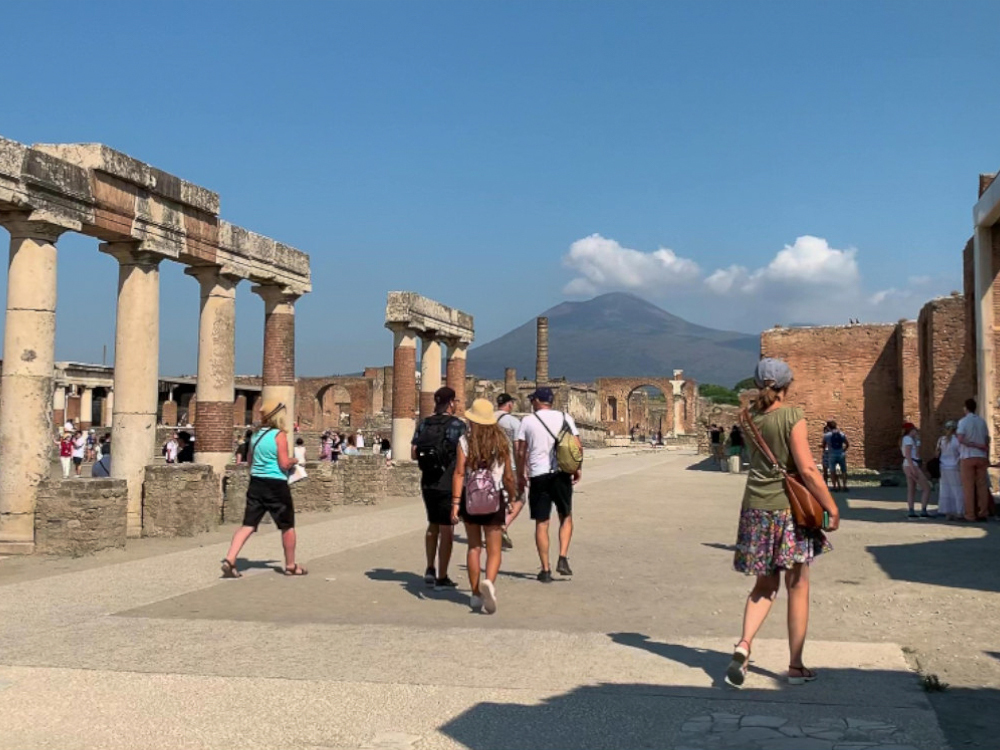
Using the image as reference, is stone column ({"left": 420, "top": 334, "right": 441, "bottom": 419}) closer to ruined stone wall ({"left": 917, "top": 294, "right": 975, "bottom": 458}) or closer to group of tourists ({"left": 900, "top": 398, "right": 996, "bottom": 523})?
ruined stone wall ({"left": 917, "top": 294, "right": 975, "bottom": 458})

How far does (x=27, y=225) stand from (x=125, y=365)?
2542 millimetres

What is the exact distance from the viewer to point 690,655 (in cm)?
579

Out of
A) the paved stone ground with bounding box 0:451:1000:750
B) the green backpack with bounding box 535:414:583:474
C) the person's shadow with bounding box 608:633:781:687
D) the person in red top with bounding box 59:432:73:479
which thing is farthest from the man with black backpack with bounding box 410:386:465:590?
the person in red top with bounding box 59:432:73:479

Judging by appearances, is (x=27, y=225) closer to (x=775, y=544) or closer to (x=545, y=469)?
(x=545, y=469)

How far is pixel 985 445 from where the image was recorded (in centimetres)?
1340

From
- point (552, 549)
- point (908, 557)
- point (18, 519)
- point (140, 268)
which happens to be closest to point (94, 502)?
point (18, 519)

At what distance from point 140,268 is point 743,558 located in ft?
33.1

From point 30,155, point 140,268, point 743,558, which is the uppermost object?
point 30,155

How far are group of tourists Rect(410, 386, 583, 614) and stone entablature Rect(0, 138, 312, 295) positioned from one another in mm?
5387

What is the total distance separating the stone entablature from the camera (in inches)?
418

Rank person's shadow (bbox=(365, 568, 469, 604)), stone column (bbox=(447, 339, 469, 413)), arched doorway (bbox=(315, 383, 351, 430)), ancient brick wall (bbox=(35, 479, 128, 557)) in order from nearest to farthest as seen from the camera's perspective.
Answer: person's shadow (bbox=(365, 568, 469, 604)), ancient brick wall (bbox=(35, 479, 128, 557)), stone column (bbox=(447, 339, 469, 413)), arched doorway (bbox=(315, 383, 351, 430))

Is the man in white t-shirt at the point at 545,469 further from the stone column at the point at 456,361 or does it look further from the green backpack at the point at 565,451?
the stone column at the point at 456,361

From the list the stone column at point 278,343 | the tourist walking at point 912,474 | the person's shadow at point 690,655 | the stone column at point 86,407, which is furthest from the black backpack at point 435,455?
the stone column at point 86,407

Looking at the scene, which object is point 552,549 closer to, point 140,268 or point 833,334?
point 140,268
